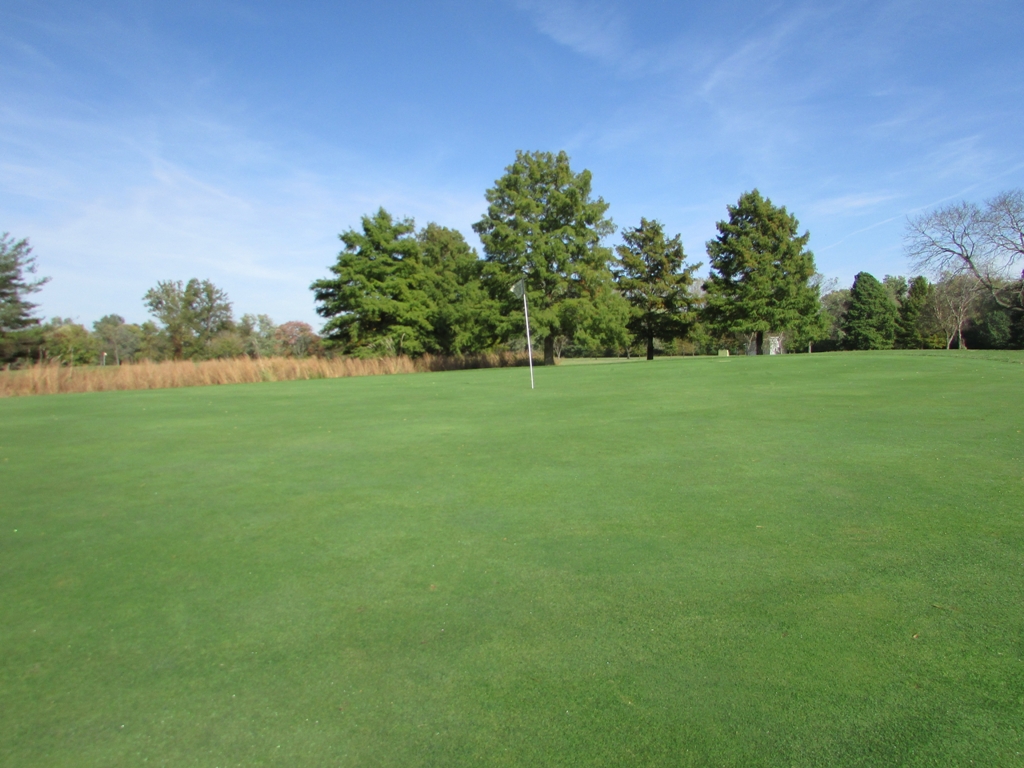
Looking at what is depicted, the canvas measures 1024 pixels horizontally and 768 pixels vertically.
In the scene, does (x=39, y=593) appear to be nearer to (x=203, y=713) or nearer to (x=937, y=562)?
(x=203, y=713)

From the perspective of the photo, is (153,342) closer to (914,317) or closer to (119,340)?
(119,340)

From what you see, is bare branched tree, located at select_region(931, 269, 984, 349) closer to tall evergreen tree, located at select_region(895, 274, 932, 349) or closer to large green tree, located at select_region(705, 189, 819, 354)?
tall evergreen tree, located at select_region(895, 274, 932, 349)

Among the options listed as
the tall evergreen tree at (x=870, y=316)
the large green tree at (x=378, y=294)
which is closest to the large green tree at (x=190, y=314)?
the large green tree at (x=378, y=294)

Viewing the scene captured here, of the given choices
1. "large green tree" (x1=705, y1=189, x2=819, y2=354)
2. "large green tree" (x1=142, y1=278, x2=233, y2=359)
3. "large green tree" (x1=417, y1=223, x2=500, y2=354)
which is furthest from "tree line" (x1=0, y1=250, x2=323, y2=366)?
"large green tree" (x1=705, y1=189, x2=819, y2=354)

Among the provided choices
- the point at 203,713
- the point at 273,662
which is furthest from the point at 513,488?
the point at 203,713

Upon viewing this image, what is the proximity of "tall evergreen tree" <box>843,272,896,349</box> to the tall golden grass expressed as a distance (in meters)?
37.3

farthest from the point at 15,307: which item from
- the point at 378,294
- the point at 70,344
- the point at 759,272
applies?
the point at 759,272

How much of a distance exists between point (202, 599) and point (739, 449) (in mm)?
5093

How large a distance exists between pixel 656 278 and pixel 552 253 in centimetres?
1115

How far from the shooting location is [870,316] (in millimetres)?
49688

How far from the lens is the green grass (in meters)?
2.04

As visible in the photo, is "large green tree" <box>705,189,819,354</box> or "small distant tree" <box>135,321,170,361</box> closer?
"large green tree" <box>705,189,819,354</box>

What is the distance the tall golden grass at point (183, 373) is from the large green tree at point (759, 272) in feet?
67.2

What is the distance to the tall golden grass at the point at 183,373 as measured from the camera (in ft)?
67.8
